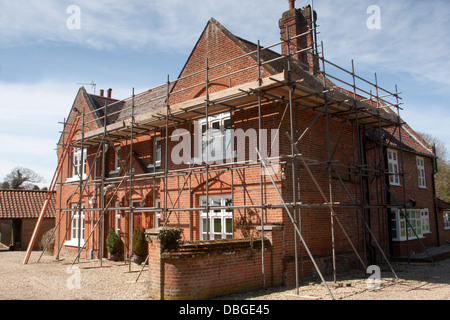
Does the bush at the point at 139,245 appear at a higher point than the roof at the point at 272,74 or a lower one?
lower

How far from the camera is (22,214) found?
23.4 meters

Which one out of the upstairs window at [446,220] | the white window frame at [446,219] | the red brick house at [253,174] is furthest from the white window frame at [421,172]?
the upstairs window at [446,220]

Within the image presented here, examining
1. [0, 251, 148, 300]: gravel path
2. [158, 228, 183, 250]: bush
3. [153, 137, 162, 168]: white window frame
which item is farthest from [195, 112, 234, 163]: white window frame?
[0, 251, 148, 300]: gravel path

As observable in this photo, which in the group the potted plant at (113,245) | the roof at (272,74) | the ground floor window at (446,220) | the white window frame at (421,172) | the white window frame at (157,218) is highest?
the roof at (272,74)

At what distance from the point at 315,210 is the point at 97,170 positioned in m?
10.9

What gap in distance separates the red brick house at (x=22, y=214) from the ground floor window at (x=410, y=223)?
19.5 meters

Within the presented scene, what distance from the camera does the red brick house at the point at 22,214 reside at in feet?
76.2

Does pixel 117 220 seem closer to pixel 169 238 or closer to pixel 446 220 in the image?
pixel 169 238

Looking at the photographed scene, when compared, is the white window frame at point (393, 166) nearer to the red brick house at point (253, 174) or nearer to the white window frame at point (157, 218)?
the red brick house at point (253, 174)

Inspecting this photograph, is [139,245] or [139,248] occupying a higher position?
[139,245]

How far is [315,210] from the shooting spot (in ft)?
38.9

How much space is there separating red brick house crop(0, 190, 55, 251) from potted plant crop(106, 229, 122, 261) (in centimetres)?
991

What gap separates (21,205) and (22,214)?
3.24 feet

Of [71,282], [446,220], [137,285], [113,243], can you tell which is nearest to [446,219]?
[446,220]
